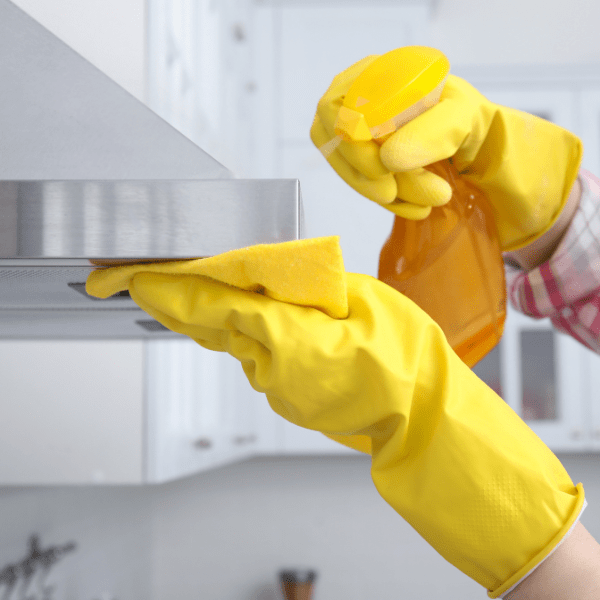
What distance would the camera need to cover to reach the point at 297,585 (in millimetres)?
1739

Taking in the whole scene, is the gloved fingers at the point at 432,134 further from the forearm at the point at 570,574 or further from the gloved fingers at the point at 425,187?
the forearm at the point at 570,574

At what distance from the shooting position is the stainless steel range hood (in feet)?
0.96

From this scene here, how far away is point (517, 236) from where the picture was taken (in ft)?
1.82

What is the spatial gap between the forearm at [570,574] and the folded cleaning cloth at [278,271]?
0.63 feet

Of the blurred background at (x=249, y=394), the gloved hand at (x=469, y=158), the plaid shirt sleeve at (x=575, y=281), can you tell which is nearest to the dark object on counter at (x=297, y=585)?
the blurred background at (x=249, y=394)

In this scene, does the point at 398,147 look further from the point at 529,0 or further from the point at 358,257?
the point at 529,0

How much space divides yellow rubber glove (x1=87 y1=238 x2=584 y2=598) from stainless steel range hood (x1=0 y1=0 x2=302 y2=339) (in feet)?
0.08

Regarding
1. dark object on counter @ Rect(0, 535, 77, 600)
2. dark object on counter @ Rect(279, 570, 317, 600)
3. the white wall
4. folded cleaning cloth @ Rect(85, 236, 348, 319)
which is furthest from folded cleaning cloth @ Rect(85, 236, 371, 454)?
the white wall

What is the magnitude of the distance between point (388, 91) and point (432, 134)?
50 mm

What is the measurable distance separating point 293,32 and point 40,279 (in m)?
1.49

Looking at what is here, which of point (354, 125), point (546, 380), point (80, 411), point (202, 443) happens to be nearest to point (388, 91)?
point (354, 125)

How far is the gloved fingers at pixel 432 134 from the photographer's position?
1.23 ft

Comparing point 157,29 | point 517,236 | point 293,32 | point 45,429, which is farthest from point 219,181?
point 293,32

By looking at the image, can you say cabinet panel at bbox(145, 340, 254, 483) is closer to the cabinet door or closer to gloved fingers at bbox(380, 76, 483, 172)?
the cabinet door
